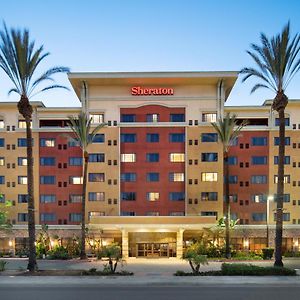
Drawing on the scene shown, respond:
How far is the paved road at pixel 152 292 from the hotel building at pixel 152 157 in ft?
94.6

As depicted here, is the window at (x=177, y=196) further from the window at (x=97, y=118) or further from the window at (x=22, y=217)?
the window at (x=22, y=217)

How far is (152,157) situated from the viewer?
5059 centimetres

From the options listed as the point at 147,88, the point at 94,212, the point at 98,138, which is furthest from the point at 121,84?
the point at 94,212

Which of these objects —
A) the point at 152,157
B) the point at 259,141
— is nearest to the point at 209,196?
the point at 152,157

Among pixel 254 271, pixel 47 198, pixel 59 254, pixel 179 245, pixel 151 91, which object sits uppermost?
pixel 151 91

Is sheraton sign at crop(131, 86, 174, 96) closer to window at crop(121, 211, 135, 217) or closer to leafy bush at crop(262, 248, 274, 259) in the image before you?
window at crop(121, 211, 135, 217)

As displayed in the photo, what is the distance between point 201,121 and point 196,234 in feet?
51.6

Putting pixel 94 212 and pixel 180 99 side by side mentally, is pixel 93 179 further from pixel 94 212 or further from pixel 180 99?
pixel 180 99

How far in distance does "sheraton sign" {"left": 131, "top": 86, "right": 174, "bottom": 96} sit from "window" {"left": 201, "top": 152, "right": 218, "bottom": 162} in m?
10.0

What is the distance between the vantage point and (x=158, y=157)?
166ft

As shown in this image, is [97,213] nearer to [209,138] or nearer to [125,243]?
[125,243]

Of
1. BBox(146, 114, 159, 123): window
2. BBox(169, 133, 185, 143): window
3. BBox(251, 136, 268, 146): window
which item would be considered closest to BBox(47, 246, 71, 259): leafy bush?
BBox(169, 133, 185, 143): window

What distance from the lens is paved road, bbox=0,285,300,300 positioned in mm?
18422

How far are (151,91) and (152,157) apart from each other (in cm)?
952
